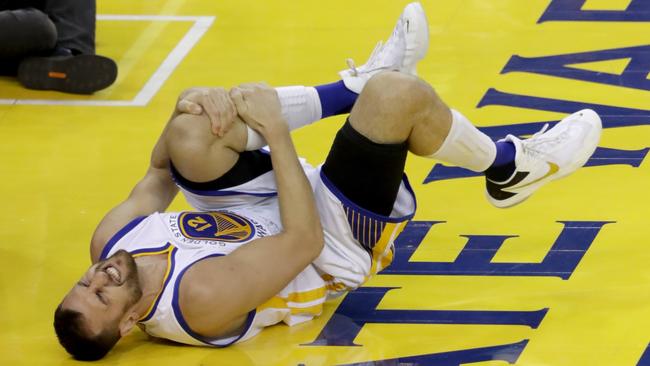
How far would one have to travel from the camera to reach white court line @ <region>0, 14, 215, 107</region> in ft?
20.7

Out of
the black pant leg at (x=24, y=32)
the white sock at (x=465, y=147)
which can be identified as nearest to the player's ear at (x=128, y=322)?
the white sock at (x=465, y=147)

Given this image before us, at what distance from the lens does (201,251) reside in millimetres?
3990

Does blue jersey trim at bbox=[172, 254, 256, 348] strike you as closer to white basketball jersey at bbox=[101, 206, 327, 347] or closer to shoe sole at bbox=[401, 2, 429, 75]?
white basketball jersey at bbox=[101, 206, 327, 347]

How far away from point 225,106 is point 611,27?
3.36 meters

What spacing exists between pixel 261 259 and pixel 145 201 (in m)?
0.56

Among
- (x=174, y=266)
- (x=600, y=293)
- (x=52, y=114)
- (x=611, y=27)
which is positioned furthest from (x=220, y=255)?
(x=611, y=27)

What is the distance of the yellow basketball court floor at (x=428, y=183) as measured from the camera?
4125 millimetres

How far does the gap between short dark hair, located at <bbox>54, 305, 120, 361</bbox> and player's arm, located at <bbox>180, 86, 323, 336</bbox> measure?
254mm

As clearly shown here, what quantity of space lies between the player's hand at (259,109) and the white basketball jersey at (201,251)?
311 mm

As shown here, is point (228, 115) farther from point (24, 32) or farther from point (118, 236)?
point (24, 32)

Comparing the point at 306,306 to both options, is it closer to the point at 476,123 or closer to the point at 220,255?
the point at 220,255

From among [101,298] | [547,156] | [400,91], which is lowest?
[101,298]

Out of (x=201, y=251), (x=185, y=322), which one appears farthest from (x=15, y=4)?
(x=185, y=322)

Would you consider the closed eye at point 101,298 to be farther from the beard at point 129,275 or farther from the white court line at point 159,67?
the white court line at point 159,67
